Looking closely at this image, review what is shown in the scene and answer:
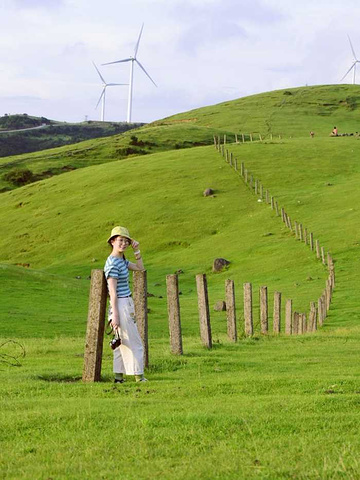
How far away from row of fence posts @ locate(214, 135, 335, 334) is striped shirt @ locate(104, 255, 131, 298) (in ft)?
53.4

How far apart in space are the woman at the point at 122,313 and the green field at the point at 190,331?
56cm

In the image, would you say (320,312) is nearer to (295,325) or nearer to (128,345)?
(295,325)

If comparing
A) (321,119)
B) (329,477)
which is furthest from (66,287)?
(321,119)

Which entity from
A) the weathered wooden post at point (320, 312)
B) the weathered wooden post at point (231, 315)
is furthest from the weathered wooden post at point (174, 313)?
the weathered wooden post at point (320, 312)

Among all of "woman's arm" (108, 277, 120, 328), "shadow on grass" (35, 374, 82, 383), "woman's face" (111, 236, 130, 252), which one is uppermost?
"woman's face" (111, 236, 130, 252)

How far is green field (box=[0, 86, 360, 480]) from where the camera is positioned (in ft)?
30.6

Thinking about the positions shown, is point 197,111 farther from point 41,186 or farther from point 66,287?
point 66,287

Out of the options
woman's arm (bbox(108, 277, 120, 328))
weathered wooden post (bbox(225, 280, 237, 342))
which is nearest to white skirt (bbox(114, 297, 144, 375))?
woman's arm (bbox(108, 277, 120, 328))

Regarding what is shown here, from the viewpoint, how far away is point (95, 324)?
14773 mm

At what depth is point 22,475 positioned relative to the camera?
27.9ft

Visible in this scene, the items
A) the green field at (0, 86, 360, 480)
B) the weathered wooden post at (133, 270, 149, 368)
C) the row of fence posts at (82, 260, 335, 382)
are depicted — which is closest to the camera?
the green field at (0, 86, 360, 480)

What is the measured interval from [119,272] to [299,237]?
174ft

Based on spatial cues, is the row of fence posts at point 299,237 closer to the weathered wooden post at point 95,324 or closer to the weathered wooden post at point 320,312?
the weathered wooden post at point 320,312

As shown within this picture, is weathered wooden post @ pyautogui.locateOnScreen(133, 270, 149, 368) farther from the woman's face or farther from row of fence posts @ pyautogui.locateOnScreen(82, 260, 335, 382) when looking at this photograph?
the woman's face
